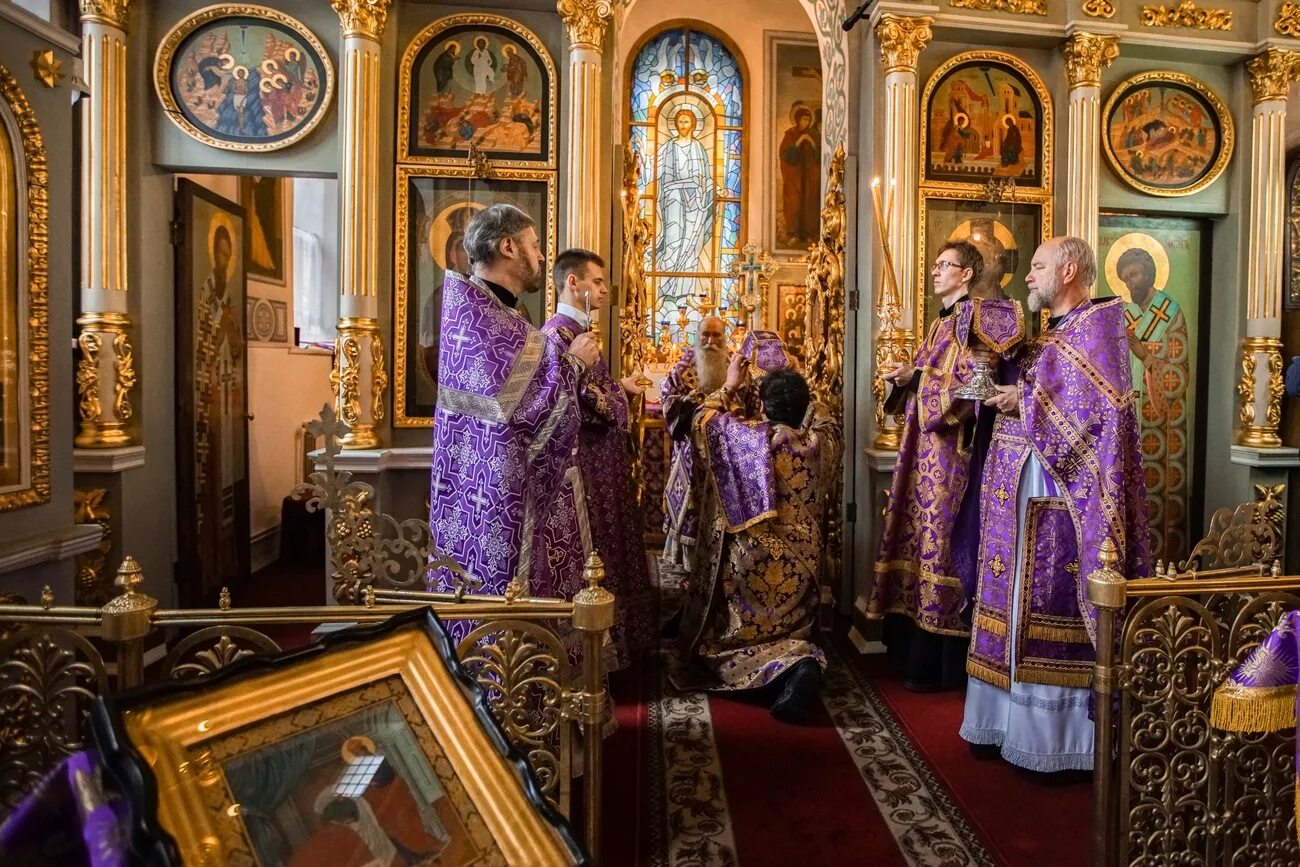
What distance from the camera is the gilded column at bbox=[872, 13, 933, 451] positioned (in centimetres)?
511

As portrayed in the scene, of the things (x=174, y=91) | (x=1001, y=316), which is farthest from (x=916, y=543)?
(x=174, y=91)

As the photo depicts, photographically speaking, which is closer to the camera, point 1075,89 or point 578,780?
point 578,780

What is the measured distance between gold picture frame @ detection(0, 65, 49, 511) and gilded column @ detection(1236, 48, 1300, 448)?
22.7 ft

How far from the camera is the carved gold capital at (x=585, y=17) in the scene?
5.03 meters

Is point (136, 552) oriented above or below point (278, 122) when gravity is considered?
below

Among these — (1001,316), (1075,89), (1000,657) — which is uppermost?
(1075,89)

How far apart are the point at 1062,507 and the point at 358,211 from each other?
13.6ft

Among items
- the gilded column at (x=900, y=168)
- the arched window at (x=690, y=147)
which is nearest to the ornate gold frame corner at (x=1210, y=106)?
the gilded column at (x=900, y=168)

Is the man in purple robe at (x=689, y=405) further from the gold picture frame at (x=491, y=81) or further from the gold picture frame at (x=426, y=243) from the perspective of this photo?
the gold picture frame at (x=491, y=81)

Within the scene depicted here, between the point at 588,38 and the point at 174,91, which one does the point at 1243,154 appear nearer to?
the point at 588,38

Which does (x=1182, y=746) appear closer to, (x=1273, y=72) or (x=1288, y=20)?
(x=1273, y=72)

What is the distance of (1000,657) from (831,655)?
5.36ft

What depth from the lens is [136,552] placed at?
194 inches

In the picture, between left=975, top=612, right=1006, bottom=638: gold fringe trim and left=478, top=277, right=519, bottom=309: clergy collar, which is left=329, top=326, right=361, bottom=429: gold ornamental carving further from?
left=975, top=612, right=1006, bottom=638: gold fringe trim
